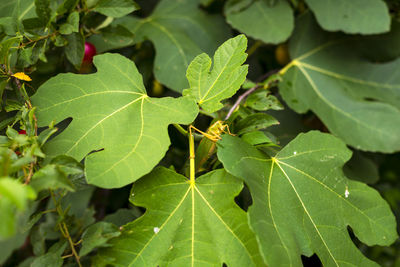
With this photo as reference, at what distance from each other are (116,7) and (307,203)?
2.01 feet

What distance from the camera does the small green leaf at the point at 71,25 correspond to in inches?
32.0

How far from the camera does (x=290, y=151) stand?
78 cm

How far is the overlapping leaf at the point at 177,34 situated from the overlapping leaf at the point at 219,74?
35cm

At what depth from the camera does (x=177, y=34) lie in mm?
1212

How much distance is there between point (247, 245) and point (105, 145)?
1.01 feet

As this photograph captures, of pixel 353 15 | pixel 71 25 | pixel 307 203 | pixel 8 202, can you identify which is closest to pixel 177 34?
pixel 71 25

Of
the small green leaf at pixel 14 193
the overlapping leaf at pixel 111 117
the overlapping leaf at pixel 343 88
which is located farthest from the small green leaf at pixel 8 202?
the overlapping leaf at pixel 343 88

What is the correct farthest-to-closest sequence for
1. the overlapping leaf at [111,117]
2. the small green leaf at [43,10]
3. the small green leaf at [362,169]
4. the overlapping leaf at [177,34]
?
the small green leaf at [362,169]
the overlapping leaf at [177,34]
the small green leaf at [43,10]
the overlapping leaf at [111,117]

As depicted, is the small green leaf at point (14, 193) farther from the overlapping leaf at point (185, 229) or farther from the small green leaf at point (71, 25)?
the small green leaf at point (71, 25)

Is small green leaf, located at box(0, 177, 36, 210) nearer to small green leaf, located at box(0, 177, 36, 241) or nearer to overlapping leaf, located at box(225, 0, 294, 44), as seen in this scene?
small green leaf, located at box(0, 177, 36, 241)

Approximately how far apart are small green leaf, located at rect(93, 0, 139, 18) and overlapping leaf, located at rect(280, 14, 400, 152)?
0.54 metres

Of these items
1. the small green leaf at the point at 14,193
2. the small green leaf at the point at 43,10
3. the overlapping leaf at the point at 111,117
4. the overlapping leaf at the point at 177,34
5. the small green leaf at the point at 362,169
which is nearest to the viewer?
the small green leaf at the point at 14,193

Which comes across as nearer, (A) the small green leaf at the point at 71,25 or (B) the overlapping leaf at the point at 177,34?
(A) the small green leaf at the point at 71,25

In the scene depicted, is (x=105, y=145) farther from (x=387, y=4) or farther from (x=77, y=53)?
(x=387, y=4)
